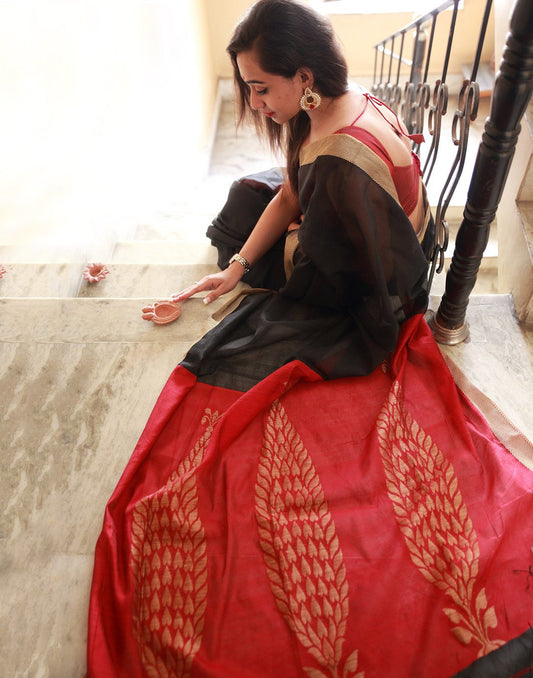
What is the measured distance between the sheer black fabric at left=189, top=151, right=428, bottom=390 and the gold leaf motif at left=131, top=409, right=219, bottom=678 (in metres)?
0.35

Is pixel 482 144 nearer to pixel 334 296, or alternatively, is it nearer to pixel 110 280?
pixel 334 296

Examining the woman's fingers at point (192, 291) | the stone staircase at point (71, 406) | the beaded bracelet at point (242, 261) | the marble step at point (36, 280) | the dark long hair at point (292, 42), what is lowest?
the marble step at point (36, 280)

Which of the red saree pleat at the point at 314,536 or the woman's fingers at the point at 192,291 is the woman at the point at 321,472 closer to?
the red saree pleat at the point at 314,536

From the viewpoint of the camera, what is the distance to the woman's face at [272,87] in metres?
1.27

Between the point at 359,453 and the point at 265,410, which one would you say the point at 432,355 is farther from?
the point at 265,410

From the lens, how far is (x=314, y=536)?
1079 millimetres

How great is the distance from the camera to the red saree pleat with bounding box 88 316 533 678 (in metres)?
0.96

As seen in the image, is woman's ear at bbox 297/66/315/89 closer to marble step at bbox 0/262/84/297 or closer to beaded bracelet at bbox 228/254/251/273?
beaded bracelet at bbox 228/254/251/273

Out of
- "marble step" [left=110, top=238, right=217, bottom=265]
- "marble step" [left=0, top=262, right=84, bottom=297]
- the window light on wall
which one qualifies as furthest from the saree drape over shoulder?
the window light on wall

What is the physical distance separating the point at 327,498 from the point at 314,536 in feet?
0.30

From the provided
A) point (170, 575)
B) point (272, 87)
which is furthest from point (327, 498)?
point (272, 87)

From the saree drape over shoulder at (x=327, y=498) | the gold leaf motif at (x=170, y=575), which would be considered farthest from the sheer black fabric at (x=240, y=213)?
the gold leaf motif at (x=170, y=575)

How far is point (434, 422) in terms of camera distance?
4.13 ft

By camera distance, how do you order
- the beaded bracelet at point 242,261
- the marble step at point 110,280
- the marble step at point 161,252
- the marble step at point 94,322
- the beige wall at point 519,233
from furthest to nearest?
the marble step at point 161,252 < the marble step at point 110,280 < the beaded bracelet at point 242,261 < the marble step at point 94,322 < the beige wall at point 519,233
